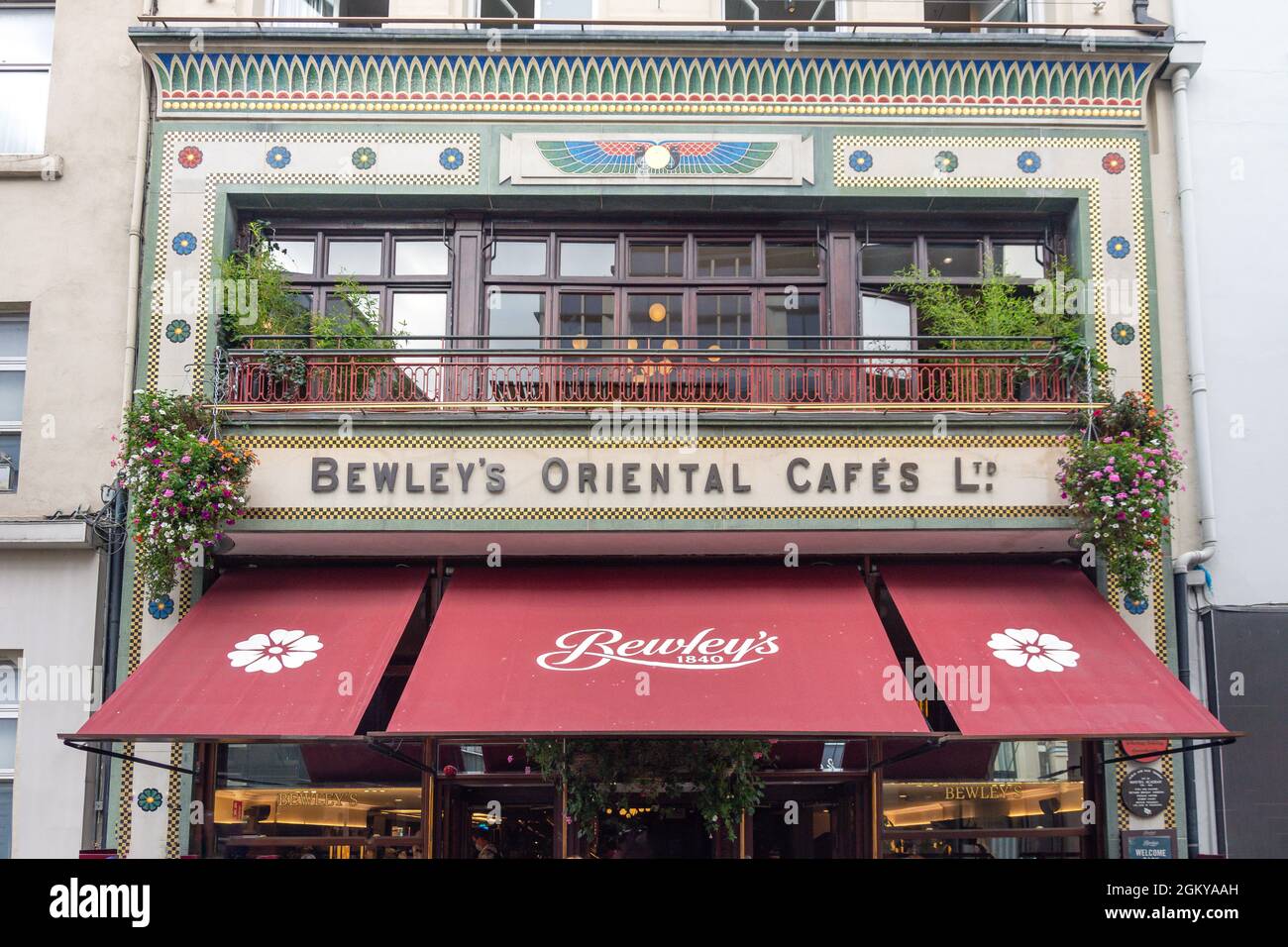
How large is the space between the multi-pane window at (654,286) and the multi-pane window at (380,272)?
602 millimetres

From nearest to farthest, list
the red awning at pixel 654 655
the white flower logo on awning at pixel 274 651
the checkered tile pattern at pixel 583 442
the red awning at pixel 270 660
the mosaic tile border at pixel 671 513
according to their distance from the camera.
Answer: the red awning at pixel 654 655 → the red awning at pixel 270 660 → the white flower logo on awning at pixel 274 651 → the mosaic tile border at pixel 671 513 → the checkered tile pattern at pixel 583 442

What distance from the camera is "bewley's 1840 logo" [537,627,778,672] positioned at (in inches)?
442

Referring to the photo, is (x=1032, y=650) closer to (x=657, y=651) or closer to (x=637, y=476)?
(x=657, y=651)

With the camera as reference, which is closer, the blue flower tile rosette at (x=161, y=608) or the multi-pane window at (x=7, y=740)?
the multi-pane window at (x=7, y=740)

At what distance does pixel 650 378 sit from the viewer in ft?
42.6

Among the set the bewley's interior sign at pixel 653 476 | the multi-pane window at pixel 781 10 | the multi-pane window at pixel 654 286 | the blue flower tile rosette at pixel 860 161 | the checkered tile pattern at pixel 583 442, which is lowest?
the bewley's interior sign at pixel 653 476

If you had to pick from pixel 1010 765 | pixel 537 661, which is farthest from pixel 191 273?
pixel 1010 765

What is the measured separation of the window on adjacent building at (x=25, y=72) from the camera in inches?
547

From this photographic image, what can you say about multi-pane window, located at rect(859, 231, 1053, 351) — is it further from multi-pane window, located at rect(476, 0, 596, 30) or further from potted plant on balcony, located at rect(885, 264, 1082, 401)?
multi-pane window, located at rect(476, 0, 596, 30)

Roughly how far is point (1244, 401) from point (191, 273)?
36.0ft

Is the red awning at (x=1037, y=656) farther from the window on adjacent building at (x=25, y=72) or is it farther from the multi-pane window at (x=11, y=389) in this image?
the window on adjacent building at (x=25, y=72)

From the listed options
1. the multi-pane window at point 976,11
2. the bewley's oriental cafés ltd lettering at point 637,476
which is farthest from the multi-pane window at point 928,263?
the multi-pane window at point 976,11

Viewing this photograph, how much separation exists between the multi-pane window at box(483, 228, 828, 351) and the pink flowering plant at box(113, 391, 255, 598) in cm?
313

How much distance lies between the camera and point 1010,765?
12320 mm
